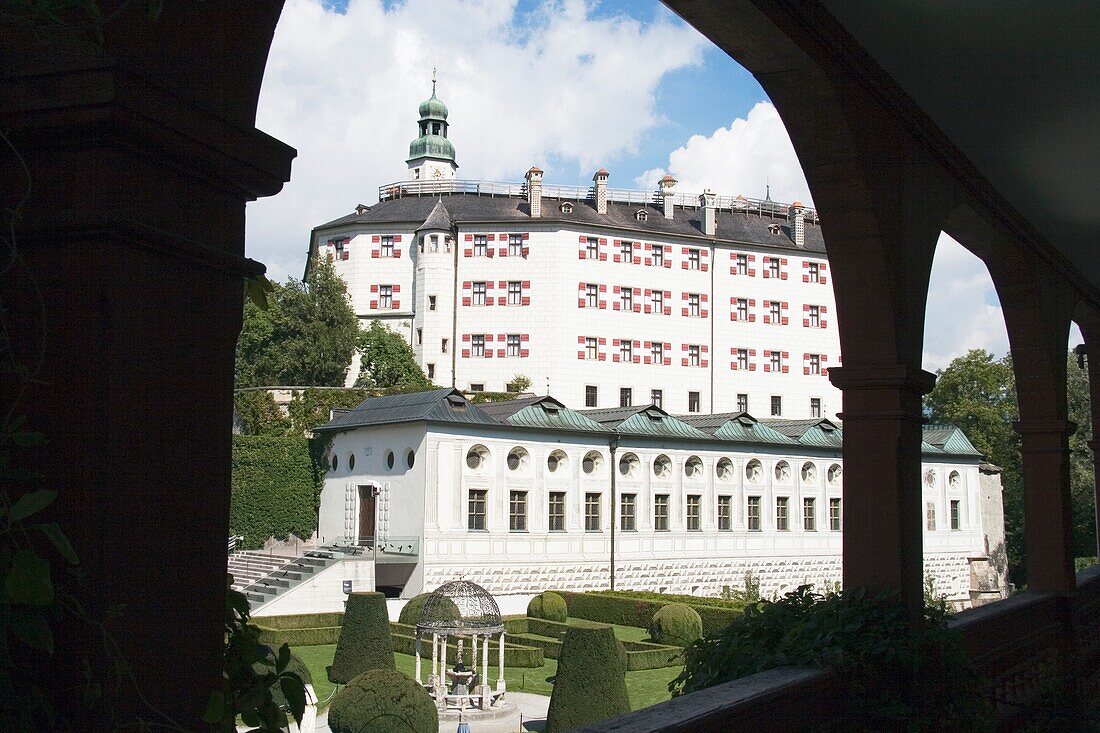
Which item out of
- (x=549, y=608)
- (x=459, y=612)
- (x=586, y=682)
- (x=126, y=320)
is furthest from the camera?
(x=549, y=608)

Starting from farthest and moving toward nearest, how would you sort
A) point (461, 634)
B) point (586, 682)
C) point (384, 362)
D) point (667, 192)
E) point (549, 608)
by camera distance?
point (667, 192)
point (384, 362)
point (549, 608)
point (461, 634)
point (586, 682)

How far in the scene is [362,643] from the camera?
1584 centimetres

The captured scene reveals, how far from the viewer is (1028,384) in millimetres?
7598

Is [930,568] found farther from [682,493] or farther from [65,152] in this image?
[65,152]

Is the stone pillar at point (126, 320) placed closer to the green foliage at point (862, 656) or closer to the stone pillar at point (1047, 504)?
the green foliage at point (862, 656)

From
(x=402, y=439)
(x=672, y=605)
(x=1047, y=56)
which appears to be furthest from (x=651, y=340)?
(x=1047, y=56)

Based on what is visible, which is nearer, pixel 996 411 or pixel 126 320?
pixel 126 320

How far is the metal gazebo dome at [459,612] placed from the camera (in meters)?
14.9

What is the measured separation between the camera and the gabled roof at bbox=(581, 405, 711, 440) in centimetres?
2652

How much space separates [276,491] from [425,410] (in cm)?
682

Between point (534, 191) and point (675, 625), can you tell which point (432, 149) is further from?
point (675, 625)

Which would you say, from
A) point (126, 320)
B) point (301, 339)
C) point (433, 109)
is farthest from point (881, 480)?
point (433, 109)

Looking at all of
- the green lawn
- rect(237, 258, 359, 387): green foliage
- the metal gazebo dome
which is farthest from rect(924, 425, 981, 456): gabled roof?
the metal gazebo dome

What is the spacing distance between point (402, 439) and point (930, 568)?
15669 millimetres
